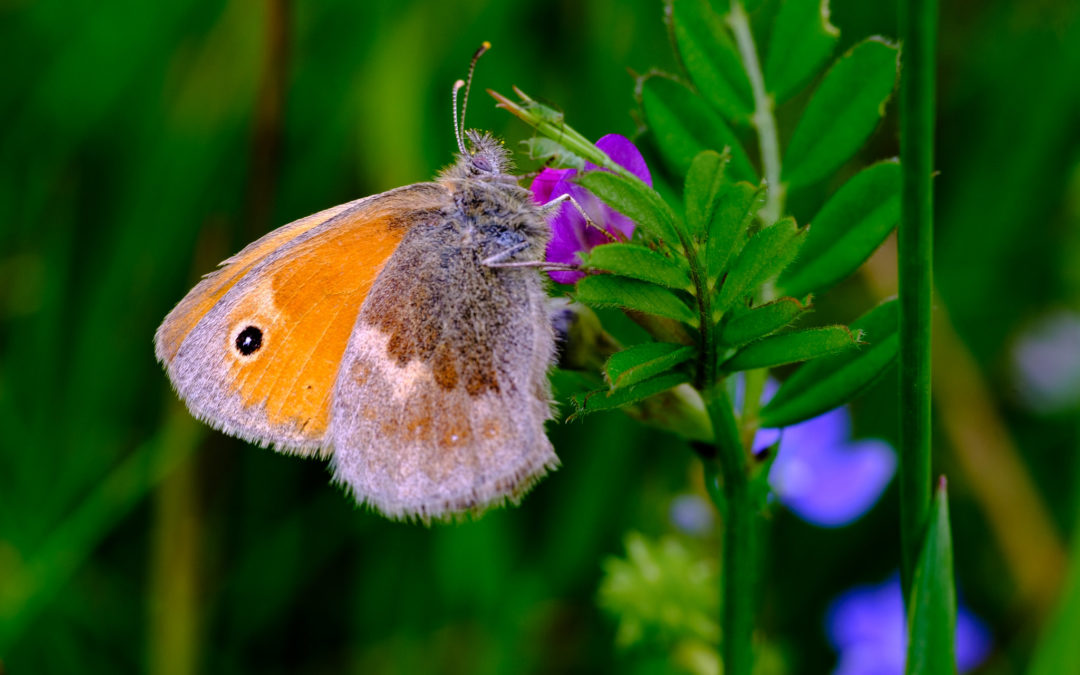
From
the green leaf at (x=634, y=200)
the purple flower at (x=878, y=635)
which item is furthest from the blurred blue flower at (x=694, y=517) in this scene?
the green leaf at (x=634, y=200)

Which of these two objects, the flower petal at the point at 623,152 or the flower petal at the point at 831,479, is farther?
the flower petal at the point at 831,479

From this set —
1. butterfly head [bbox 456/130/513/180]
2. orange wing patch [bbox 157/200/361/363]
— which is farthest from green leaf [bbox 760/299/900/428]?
orange wing patch [bbox 157/200/361/363]

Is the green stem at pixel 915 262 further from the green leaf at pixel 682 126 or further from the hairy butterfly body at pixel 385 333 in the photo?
the hairy butterfly body at pixel 385 333

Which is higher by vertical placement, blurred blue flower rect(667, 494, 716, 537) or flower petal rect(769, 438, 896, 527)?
blurred blue flower rect(667, 494, 716, 537)

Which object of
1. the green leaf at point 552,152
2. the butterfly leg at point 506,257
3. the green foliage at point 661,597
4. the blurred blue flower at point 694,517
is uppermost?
the green leaf at point 552,152

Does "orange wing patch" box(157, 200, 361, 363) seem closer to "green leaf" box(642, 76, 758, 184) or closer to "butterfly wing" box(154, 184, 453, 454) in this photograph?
"butterfly wing" box(154, 184, 453, 454)

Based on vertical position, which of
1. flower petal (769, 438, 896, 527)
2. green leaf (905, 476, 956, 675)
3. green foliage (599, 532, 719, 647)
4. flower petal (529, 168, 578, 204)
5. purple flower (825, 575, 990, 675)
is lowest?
purple flower (825, 575, 990, 675)
